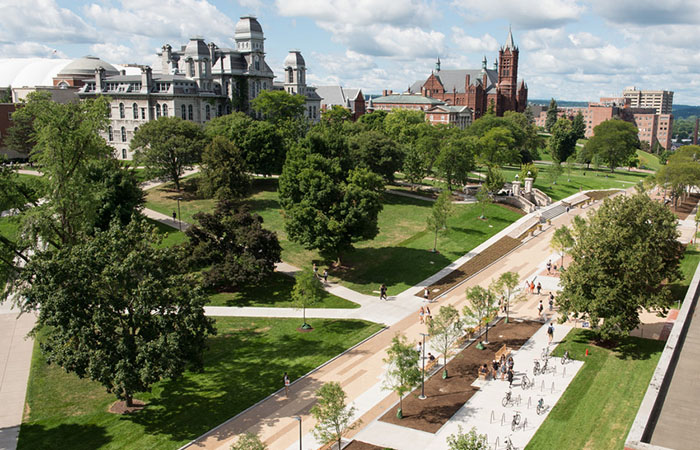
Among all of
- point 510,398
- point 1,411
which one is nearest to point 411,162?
point 510,398

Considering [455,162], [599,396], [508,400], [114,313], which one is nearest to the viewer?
[114,313]

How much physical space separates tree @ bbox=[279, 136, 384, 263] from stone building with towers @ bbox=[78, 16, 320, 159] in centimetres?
5540

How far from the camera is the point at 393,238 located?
59.5 meters

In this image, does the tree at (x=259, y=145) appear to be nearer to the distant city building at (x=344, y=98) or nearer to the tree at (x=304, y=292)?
the tree at (x=304, y=292)

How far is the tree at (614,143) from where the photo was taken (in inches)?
4331

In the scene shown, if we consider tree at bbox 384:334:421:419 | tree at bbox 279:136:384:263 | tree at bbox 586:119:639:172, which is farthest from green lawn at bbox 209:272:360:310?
tree at bbox 586:119:639:172

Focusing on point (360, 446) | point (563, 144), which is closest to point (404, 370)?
point (360, 446)

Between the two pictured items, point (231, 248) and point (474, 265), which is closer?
point (231, 248)

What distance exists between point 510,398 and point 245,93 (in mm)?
90043

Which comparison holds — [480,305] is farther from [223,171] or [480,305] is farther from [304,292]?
[223,171]

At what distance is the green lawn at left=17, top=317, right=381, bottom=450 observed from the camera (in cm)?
2750

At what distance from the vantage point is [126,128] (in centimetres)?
10119

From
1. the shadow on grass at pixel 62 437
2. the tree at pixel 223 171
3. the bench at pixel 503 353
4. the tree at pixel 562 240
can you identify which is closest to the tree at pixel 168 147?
the tree at pixel 223 171

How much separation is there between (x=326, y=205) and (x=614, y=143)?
270 ft
